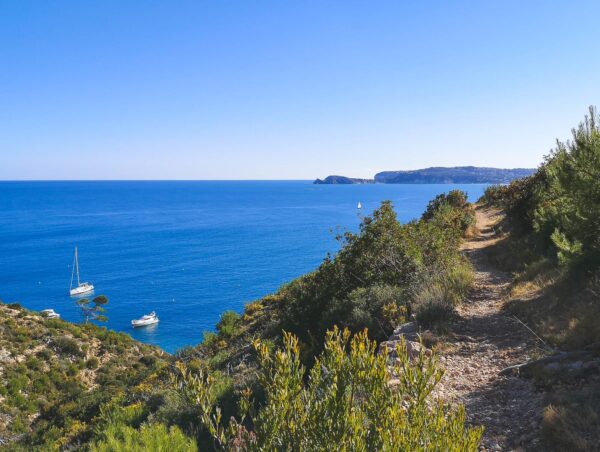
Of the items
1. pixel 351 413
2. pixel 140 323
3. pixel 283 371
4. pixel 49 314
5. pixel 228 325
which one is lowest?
pixel 140 323

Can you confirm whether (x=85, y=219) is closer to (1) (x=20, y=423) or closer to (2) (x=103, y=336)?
(2) (x=103, y=336)

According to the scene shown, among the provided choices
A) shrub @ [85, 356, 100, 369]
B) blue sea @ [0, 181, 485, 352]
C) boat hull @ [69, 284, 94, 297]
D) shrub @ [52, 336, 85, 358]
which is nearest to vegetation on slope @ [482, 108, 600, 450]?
blue sea @ [0, 181, 485, 352]

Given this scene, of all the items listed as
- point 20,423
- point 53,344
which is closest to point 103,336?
point 53,344

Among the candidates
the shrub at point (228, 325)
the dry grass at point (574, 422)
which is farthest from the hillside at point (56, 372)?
the dry grass at point (574, 422)

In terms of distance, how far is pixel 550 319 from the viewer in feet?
28.2

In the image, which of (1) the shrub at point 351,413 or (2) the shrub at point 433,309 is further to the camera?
(2) the shrub at point 433,309

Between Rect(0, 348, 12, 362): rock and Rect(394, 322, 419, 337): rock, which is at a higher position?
Rect(394, 322, 419, 337): rock

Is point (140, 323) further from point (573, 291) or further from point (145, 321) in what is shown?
point (573, 291)

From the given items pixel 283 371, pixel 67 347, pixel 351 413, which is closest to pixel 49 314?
pixel 67 347

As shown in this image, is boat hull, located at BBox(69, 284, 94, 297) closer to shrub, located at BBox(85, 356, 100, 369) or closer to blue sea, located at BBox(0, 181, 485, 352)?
blue sea, located at BBox(0, 181, 485, 352)

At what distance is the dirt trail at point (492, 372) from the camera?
18.2 feet

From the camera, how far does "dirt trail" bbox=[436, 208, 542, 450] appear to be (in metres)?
5.54

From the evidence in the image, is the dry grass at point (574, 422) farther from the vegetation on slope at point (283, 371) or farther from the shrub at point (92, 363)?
the shrub at point (92, 363)

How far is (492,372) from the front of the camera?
741 centimetres
